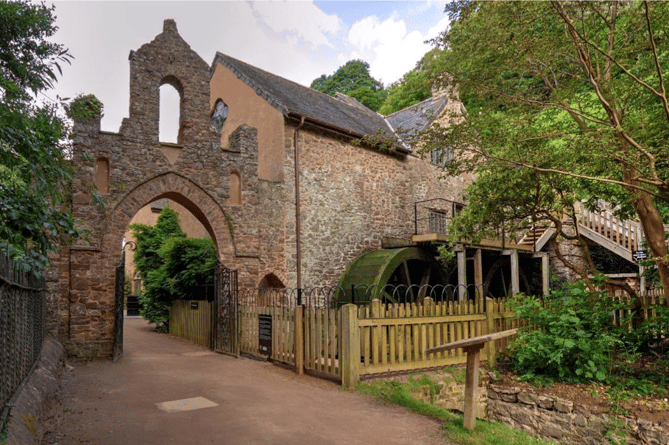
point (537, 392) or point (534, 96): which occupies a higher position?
point (534, 96)

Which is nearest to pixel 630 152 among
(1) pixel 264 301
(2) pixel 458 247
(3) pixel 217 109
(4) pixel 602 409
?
(4) pixel 602 409

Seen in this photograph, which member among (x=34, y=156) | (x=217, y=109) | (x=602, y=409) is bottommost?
(x=602, y=409)

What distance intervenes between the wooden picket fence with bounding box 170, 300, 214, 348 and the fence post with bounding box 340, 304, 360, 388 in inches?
232

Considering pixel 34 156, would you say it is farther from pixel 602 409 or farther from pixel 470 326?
pixel 470 326

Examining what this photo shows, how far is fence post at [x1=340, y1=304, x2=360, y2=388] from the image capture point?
7020 mm

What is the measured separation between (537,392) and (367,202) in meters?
10.2

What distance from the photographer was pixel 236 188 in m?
13.1

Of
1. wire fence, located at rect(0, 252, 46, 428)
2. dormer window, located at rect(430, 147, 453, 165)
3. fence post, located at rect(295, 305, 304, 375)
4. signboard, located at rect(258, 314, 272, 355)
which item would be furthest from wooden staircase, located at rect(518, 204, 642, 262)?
wire fence, located at rect(0, 252, 46, 428)

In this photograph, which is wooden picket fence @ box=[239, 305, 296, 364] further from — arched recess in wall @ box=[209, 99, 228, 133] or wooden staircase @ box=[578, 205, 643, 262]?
wooden staircase @ box=[578, 205, 643, 262]

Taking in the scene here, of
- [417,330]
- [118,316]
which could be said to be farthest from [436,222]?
[118,316]

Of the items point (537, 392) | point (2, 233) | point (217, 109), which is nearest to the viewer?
point (2, 233)

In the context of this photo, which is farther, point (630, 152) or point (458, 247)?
point (458, 247)

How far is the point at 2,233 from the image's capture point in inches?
126

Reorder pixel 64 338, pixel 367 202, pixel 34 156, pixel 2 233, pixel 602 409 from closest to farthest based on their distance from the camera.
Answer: pixel 2 233
pixel 34 156
pixel 602 409
pixel 64 338
pixel 367 202
